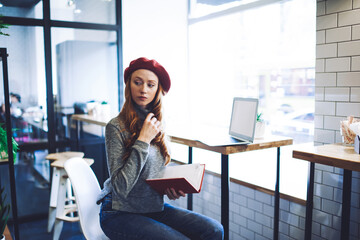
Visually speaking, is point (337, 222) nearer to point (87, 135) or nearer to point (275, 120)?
point (275, 120)

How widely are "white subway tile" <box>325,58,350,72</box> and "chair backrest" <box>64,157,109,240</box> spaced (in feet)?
5.25

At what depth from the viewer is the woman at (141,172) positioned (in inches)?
57.7

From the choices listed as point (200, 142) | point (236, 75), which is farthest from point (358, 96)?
point (236, 75)

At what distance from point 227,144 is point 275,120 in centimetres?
130

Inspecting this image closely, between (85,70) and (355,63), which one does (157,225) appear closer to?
(355,63)

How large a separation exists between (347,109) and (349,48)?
0.37 metres

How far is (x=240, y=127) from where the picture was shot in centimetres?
200

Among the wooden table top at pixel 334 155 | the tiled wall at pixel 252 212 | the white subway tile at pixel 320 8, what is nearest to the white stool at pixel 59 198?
the tiled wall at pixel 252 212

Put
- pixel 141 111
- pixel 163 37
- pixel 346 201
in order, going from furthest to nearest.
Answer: pixel 163 37
pixel 346 201
pixel 141 111

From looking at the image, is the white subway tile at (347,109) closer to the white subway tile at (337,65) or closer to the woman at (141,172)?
the white subway tile at (337,65)

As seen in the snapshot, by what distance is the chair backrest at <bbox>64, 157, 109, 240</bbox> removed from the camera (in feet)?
5.06

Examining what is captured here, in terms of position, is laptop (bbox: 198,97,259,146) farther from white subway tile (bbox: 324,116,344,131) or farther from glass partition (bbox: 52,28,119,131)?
glass partition (bbox: 52,28,119,131)

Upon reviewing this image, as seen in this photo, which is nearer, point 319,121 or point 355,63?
point 355,63

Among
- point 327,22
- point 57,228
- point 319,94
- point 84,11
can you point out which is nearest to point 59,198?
point 57,228
